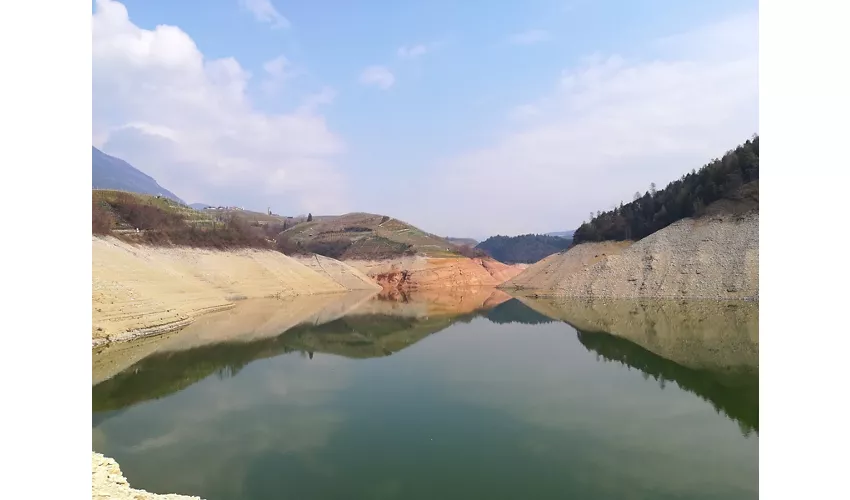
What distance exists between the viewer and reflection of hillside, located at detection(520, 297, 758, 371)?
19062 mm

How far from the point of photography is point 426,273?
2803 inches

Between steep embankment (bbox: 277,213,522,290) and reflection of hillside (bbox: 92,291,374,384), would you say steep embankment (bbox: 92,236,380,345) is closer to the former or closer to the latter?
reflection of hillside (bbox: 92,291,374,384)

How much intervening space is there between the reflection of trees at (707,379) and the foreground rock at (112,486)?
1218 centimetres

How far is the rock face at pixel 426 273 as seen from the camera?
70812 mm

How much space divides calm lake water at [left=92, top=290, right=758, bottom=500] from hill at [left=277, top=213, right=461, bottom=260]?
48.9m

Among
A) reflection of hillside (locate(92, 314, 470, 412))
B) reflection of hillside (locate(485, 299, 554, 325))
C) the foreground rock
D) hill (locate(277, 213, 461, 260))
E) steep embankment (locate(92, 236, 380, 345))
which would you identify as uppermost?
hill (locate(277, 213, 461, 260))

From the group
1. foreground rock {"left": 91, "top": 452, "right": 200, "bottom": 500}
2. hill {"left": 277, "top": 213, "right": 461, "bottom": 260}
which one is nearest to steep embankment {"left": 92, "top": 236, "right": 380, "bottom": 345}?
foreground rock {"left": 91, "top": 452, "right": 200, "bottom": 500}

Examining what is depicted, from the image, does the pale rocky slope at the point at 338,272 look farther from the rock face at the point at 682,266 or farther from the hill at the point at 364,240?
the rock face at the point at 682,266

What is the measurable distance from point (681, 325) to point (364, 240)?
2496 inches

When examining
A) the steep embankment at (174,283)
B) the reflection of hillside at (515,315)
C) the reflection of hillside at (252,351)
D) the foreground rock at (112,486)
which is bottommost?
the reflection of hillside at (515,315)

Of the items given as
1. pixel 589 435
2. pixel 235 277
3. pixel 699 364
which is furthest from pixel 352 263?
pixel 589 435

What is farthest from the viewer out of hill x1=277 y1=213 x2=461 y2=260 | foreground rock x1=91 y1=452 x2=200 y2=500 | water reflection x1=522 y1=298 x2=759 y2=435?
hill x1=277 y1=213 x2=461 y2=260

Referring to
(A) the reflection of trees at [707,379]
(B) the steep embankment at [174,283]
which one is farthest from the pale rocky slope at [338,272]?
(A) the reflection of trees at [707,379]

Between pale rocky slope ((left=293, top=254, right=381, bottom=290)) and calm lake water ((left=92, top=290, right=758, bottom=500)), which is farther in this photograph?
pale rocky slope ((left=293, top=254, right=381, bottom=290))
